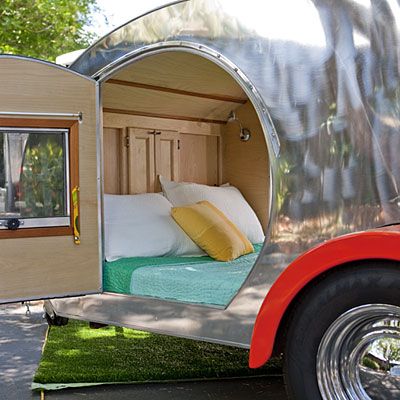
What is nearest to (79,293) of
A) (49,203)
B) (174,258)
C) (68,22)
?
(49,203)

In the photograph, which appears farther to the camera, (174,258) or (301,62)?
(174,258)

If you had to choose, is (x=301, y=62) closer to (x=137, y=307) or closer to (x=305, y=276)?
(x=305, y=276)

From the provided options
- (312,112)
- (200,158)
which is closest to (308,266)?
(312,112)

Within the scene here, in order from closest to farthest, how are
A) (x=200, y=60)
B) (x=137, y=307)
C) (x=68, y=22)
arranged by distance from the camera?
1. (x=137, y=307)
2. (x=200, y=60)
3. (x=68, y=22)

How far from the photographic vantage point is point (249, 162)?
5801 mm

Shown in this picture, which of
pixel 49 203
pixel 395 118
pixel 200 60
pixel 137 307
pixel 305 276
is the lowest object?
pixel 137 307

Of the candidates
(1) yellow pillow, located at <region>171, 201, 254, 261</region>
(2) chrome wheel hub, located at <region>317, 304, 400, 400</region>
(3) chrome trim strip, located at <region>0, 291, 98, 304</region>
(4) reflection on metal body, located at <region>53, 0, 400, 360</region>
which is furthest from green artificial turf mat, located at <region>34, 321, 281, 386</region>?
(2) chrome wheel hub, located at <region>317, 304, 400, 400</region>

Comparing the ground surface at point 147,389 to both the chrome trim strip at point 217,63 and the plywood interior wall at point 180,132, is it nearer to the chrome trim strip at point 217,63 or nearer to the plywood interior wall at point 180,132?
the chrome trim strip at point 217,63

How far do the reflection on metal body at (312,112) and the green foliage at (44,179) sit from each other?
1015 millimetres

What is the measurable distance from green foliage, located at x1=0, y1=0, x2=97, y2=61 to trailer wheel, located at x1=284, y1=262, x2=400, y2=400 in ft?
24.3

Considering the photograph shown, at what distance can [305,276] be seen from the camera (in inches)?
107

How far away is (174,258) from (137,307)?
2.97 feet

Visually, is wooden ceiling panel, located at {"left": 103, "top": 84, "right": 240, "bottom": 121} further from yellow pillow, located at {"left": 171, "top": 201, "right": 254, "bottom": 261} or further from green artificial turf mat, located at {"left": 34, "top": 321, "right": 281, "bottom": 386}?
green artificial turf mat, located at {"left": 34, "top": 321, "right": 281, "bottom": 386}

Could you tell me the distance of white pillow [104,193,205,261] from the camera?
14.3 feet
